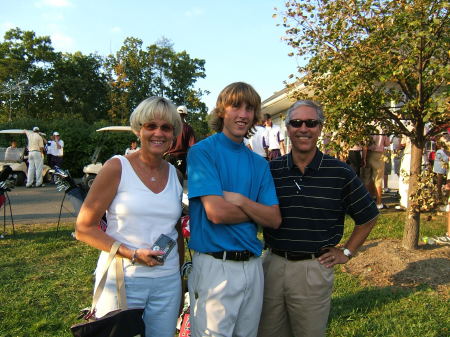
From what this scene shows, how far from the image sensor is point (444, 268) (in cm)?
515

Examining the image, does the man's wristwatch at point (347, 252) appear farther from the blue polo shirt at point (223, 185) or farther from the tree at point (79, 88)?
the tree at point (79, 88)

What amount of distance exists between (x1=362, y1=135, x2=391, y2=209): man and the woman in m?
7.72

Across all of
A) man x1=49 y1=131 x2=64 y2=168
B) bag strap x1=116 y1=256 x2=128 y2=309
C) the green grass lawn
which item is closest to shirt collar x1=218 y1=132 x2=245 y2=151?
bag strap x1=116 y1=256 x2=128 y2=309

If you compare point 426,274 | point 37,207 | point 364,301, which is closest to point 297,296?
point 364,301

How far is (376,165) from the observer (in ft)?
30.7

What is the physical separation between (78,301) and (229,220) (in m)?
3.06

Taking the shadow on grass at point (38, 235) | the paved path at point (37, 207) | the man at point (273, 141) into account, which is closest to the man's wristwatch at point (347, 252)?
the shadow on grass at point (38, 235)

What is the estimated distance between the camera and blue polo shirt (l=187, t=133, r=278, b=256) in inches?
91.6

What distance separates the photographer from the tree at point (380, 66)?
4.70 m

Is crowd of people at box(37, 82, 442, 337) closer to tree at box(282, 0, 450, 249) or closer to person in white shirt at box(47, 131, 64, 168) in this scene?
tree at box(282, 0, 450, 249)

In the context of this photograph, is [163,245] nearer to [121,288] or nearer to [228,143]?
[121,288]

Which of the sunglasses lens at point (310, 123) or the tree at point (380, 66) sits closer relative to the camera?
the sunglasses lens at point (310, 123)

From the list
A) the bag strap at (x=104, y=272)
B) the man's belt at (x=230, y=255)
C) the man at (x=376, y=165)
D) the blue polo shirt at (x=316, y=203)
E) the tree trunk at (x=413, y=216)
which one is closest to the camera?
the bag strap at (x=104, y=272)

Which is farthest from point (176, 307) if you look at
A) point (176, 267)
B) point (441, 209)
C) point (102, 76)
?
point (102, 76)
